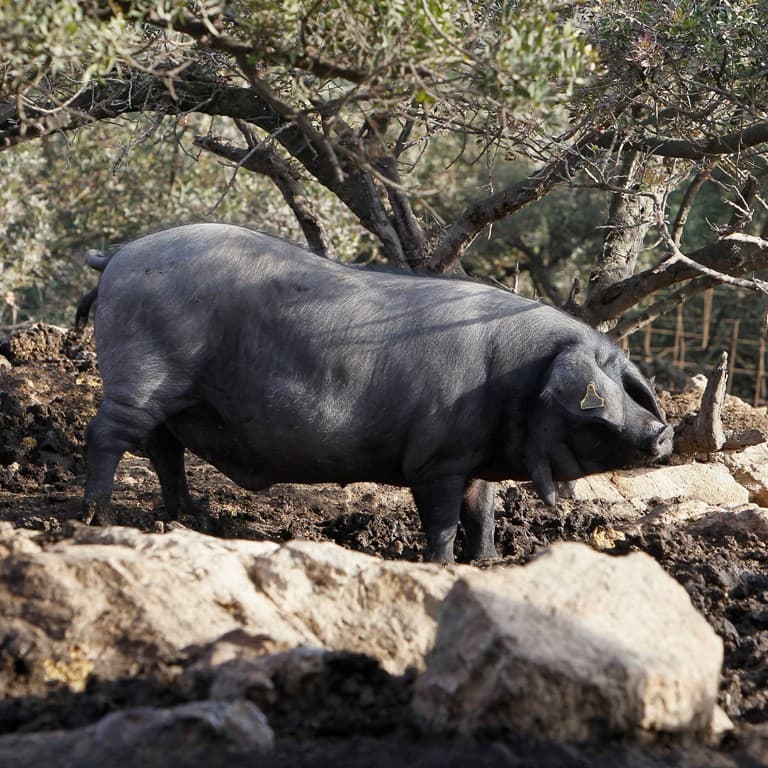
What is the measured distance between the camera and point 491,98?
17.4 feet

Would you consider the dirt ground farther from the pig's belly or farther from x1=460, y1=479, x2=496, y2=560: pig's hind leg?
the pig's belly

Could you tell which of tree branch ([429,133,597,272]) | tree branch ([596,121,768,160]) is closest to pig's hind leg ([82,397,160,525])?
tree branch ([429,133,597,272])

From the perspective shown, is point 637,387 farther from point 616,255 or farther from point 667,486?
point 616,255

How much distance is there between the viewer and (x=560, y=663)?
3576mm

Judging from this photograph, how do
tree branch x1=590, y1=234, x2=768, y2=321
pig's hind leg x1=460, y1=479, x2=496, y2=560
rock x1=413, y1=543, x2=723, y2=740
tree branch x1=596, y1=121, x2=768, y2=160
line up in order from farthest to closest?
tree branch x1=590, y1=234, x2=768, y2=321, tree branch x1=596, y1=121, x2=768, y2=160, pig's hind leg x1=460, y1=479, x2=496, y2=560, rock x1=413, y1=543, x2=723, y2=740

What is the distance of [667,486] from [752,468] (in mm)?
726

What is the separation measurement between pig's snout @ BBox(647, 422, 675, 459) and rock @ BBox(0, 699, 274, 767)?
125 inches

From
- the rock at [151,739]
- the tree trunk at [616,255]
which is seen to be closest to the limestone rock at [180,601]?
the rock at [151,739]

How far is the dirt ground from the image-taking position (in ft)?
11.8

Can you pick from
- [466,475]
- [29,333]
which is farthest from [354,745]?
[29,333]

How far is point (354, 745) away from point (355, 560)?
0.95 metres

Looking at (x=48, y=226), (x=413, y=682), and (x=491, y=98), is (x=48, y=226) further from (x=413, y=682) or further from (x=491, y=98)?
(x=413, y=682)

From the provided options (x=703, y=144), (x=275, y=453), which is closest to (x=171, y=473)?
(x=275, y=453)

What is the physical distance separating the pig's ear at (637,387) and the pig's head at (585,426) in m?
0.06
